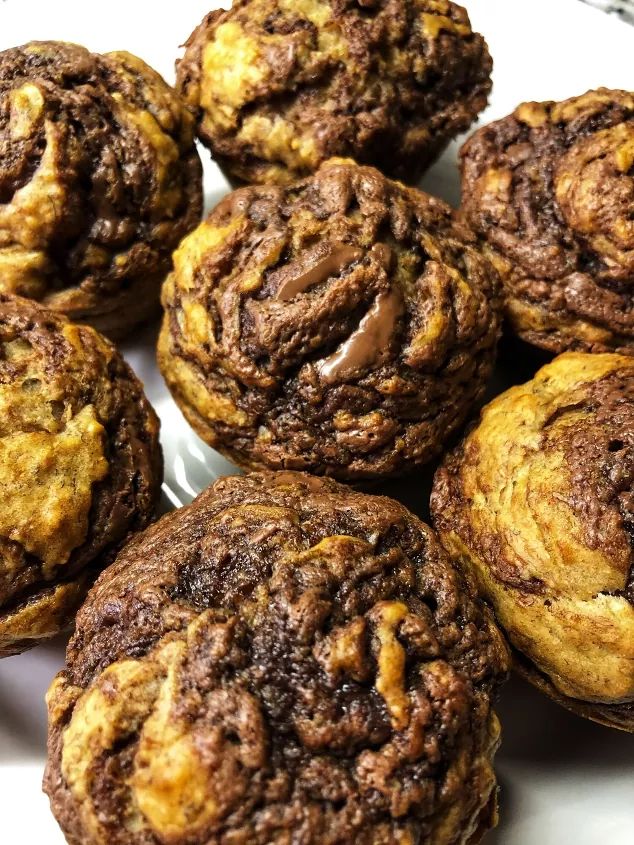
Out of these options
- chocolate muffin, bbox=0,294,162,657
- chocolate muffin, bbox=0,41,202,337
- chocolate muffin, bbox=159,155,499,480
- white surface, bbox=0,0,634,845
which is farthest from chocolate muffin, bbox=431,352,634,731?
chocolate muffin, bbox=0,41,202,337

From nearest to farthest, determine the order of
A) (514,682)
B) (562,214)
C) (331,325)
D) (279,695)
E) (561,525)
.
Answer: (279,695) < (561,525) < (331,325) < (562,214) < (514,682)

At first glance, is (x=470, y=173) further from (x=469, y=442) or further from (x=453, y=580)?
(x=453, y=580)

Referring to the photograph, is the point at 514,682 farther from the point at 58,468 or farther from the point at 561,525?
the point at 58,468

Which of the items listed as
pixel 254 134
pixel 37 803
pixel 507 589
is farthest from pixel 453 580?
pixel 254 134

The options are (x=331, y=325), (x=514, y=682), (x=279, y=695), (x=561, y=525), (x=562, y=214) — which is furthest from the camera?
(x=514, y=682)

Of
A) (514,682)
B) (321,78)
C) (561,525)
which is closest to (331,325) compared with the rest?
(561,525)

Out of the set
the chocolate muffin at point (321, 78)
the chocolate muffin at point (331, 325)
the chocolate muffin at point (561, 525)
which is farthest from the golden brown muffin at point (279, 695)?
the chocolate muffin at point (321, 78)
